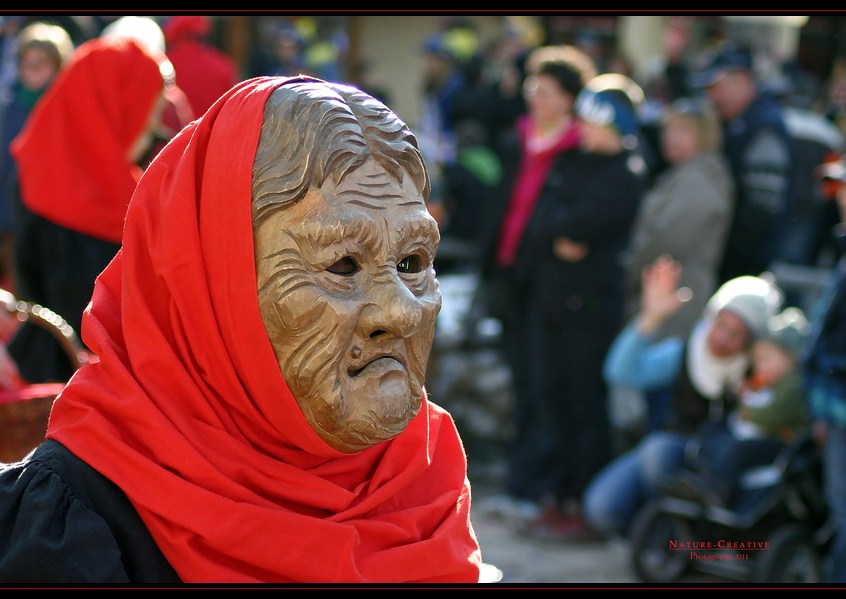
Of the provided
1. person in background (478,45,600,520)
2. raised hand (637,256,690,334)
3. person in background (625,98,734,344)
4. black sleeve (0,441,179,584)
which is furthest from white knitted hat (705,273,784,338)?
black sleeve (0,441,179,584)

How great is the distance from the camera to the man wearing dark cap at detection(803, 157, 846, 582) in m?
5.24

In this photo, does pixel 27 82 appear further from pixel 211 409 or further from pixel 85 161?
pixel 211 409

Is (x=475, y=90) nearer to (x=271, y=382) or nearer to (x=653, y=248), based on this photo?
(x=653, y=248)

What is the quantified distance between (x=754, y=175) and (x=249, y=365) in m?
6.31

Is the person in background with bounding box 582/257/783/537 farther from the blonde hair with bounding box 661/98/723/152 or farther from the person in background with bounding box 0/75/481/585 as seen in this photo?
the person in background with bounding box 0/75/481/585

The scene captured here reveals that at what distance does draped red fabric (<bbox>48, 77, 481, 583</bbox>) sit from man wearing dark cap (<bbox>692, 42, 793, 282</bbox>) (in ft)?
19.8

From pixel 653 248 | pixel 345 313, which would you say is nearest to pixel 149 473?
pixel 345 313

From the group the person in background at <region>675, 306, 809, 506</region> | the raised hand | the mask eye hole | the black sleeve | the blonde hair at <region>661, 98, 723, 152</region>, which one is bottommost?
the person in background at <region>675, 306, 809, 506</region>

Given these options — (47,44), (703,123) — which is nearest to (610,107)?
(703,123)

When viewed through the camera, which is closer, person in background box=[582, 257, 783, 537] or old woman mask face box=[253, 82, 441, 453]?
old woman mask face box=[253, 82, 441, 453]

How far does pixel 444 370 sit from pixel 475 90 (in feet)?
15.1

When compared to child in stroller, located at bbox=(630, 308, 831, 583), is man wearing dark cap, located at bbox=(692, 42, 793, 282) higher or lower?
higher

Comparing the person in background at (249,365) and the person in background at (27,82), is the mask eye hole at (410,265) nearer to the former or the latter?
the person in background at (249,365)

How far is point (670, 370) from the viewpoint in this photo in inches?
253
